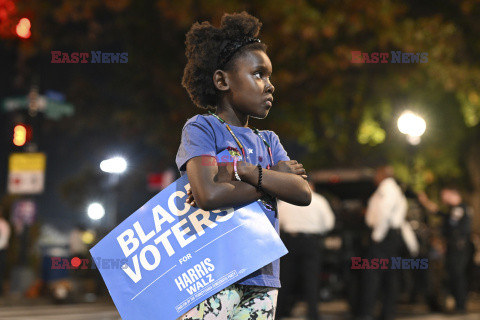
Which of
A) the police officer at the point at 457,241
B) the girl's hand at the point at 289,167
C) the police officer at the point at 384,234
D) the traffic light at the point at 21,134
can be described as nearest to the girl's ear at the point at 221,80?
the girl's hand at the point at 289,167

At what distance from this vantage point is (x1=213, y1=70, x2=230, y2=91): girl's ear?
8.09ft

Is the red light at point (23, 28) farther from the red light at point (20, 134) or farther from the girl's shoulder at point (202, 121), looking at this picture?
the girl's shoulder at point (202, 121)

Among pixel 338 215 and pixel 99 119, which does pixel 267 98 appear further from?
pixel 99 119

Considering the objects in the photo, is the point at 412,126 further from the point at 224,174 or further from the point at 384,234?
the point at 224,174

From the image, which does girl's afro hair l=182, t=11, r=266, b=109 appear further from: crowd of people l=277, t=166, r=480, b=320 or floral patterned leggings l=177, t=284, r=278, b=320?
crowd of people l=277, t=166, r=480, b=320

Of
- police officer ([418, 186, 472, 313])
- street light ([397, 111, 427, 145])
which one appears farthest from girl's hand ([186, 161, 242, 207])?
street light ([397, 111, 427, 145])

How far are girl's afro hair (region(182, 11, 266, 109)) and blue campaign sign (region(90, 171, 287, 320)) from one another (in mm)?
439

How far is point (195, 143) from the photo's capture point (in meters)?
2.30

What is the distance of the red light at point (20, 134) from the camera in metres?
15.0

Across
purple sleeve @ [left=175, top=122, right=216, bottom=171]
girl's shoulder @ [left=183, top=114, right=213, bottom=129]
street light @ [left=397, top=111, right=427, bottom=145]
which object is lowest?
purple sleeve @ [left=175, top=122, right=216, bottom=171]

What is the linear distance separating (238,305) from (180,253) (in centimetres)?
28

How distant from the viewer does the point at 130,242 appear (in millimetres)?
2330

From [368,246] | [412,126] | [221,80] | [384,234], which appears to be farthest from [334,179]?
[221,80]

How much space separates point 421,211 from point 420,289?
5.87 ft
